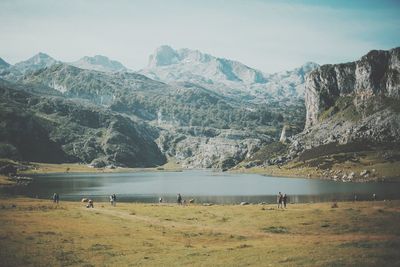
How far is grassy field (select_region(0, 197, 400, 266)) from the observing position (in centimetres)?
3881

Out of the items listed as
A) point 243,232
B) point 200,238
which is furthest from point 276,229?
point 200,238

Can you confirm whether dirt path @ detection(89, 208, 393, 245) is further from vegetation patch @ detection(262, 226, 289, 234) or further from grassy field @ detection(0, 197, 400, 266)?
vegetation patch @ detection(262, 226, 289, 234)

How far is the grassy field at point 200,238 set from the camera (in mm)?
38812

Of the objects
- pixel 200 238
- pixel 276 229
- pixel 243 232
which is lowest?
pixel 200 238

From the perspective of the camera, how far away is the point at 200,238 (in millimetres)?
52969

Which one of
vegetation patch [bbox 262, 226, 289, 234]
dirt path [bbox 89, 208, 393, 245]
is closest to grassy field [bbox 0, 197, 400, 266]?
vegetation patch [bbox 262, 226, 289, 234]

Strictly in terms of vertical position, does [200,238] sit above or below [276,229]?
below

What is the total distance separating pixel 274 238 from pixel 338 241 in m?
8.41

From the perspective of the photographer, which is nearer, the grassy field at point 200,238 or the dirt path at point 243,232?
the grassy field at point 200,238

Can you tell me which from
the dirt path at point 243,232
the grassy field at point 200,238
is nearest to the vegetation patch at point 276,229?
the grassy field at point 200,238

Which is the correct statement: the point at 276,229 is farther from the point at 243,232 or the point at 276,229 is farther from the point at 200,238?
the point at 200,238

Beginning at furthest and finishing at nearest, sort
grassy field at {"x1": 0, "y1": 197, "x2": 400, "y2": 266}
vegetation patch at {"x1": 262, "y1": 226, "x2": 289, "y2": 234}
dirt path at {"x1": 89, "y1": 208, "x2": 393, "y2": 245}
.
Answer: vegetation patch at {"x1": 262, "y1": 226, "x2": 289, "y2": 234}, dirt path at {"x1": 89, "y1": 208, "x2": 393, "y2": 245}, grassy field at {"x1": 0, "y1": 197, "x2": 400, "y2": 266}

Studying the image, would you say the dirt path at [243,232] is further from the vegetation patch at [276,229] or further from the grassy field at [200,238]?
the vegetation patch at [276,229]

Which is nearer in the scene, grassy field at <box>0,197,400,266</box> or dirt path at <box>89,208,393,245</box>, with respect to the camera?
grassy field at <box>0,197,400,266</box>
